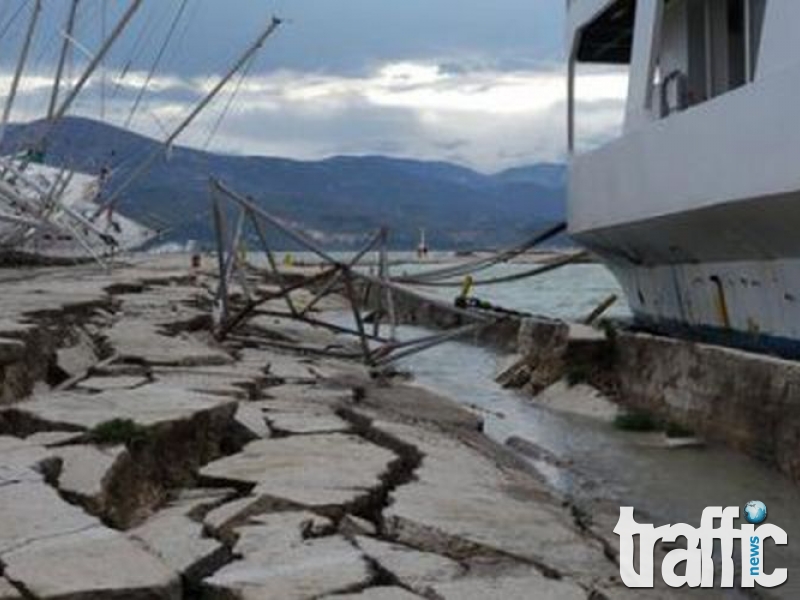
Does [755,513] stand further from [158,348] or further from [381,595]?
[158,348]

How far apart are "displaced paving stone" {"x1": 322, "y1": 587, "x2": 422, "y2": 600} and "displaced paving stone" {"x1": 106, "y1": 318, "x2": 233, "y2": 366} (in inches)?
206

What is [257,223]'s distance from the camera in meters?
12.6

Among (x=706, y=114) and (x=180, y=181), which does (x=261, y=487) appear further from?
(x=180, y=181)

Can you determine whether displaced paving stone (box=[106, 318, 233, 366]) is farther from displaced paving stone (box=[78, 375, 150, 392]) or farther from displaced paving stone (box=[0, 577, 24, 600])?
displaced paving stone (box=[0, 577, 24, 600])

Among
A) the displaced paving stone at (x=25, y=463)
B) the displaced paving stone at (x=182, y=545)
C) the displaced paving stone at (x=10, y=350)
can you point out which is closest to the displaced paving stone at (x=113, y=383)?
the displaced paving stone at (x=10, y=350)

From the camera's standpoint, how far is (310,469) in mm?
5766

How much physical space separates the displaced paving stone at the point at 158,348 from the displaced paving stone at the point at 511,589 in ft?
16.9

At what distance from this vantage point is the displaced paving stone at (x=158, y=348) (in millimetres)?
9242

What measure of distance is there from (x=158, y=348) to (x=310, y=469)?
4386 millimetres

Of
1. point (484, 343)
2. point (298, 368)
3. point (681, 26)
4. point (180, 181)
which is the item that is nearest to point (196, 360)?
point (298, 368)

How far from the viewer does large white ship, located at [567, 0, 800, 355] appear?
29.7 feet

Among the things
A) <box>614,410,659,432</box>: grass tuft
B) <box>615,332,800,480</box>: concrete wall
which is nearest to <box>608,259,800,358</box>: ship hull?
<box>615,332,800,480</box>: concrete wall

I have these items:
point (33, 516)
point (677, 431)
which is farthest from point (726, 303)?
point (33, 516)

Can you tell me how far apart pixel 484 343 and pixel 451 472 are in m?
15.9
